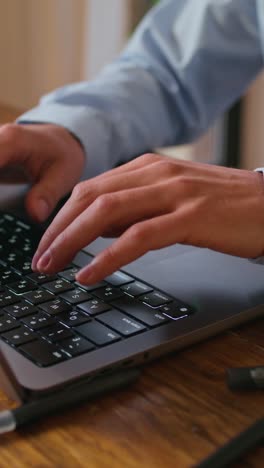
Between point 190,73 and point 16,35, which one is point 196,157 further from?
point 190,73

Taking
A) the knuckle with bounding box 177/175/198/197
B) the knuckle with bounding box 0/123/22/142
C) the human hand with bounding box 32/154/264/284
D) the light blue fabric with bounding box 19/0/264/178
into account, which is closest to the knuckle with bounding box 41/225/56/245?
the human hand with bounding box 32/154/264/284

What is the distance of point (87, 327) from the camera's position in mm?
469

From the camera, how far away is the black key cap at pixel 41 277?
21.3 inches

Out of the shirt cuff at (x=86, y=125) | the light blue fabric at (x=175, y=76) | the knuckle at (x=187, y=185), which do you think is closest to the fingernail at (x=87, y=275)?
the knuckle at (x=187, y=185)

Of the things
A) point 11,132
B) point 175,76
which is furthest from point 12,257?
point 175,76

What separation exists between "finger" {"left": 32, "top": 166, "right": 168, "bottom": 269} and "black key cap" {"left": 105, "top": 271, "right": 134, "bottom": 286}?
0.05 metres

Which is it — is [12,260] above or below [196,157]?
above

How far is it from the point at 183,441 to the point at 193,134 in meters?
0.75

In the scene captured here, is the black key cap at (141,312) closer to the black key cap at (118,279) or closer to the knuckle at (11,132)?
the black key cap at (118,279)

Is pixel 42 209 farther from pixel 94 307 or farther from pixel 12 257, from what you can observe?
pixel 94 307

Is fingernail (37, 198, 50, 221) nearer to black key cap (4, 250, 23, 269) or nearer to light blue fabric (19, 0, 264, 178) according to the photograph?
black key cap (4, 250, 23, 269)

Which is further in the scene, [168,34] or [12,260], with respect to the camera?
[168,34]

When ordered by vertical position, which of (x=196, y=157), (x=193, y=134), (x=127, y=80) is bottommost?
(x=196, y=157)

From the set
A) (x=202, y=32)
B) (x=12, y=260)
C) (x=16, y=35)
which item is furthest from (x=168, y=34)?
(x=16, y=35)
